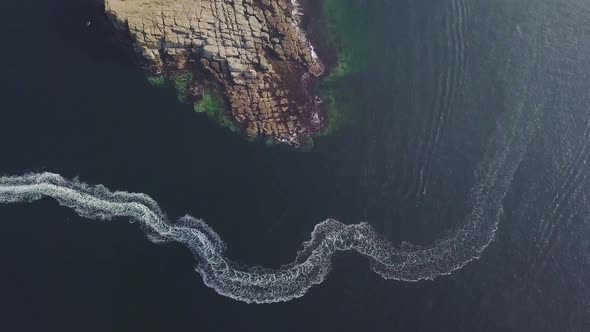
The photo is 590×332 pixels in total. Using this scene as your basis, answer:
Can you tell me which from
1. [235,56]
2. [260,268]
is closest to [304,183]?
[260,268]

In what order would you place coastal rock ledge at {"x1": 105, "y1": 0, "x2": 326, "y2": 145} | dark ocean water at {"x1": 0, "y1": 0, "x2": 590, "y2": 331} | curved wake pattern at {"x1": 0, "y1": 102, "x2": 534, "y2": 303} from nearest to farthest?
1. dark ocean water at {"x1": 0, "y1": 0, "x2": 590, "y2": 331}
2. curved wake pattern at {"x1": 0, "y1": 102, "x2": 534, "y2": 303}
3. coastal rock ledge at {"x1": 105, "y1": 0, "x2": 326, "y2": 145}

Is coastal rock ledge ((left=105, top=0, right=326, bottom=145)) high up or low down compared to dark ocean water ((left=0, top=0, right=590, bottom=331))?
up

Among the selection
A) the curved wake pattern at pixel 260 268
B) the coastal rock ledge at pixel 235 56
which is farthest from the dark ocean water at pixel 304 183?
the coastal rock ledge at pixel 235 56

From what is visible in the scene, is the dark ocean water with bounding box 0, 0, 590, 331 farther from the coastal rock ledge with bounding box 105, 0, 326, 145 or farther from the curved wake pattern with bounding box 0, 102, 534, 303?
the coastal rock ledge with bounding box 105, 0, 326, 145

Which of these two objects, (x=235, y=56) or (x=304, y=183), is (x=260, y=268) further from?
(x=235, y=56)

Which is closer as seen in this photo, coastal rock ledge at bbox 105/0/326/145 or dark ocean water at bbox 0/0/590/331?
dark ocean water at bbox 0/0/590/331

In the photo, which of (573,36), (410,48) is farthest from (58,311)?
(573,36)

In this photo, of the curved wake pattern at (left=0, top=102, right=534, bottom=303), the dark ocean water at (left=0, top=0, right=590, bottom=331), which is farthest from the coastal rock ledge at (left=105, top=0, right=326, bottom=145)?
the curved wake pattern at (left=0, top=102, right=534, bottom=303)

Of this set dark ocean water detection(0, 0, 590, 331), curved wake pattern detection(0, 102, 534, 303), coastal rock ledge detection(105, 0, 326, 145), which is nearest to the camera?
dark ocean water detection(0, 0, 590, 331)
